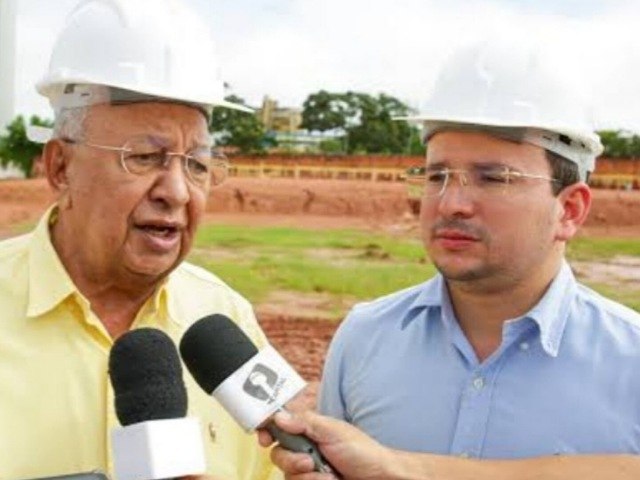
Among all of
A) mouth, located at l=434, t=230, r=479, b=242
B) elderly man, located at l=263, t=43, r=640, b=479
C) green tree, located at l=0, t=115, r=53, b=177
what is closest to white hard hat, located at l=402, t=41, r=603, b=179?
elderly man, located at l=263, t=43, r=640, b=479

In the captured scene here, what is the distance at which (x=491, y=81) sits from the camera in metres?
2.68

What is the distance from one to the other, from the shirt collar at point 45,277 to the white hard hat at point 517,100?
0.82 metres

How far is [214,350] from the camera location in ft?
6.58

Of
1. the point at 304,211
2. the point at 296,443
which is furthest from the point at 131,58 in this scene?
the point at 304,211

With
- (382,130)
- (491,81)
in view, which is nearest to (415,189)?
(491,81)

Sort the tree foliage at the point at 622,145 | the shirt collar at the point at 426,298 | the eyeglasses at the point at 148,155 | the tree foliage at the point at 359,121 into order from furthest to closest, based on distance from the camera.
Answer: the tree foliage at the point at 359,121, the tree foliage at the point at 622,145, the shirt collar at the point at 426,298, the eyeglasses at the point at 148,155

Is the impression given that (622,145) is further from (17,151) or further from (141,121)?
(141,121)

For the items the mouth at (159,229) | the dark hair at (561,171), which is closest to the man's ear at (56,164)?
the mouth at (159,229)

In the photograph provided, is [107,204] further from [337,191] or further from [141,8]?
[337,191]

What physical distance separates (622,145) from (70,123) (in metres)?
8.24

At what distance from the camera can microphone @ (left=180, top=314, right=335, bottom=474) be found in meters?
1.90

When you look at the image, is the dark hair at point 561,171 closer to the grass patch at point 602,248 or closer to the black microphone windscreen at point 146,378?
the black microphone windscreen at point 146,378

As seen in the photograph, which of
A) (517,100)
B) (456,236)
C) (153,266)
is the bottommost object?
(153,266)

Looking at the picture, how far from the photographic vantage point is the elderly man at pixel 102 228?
2.44 metres
